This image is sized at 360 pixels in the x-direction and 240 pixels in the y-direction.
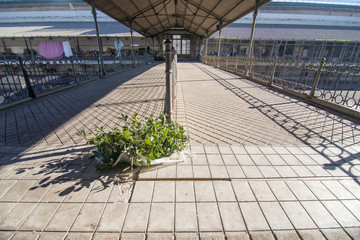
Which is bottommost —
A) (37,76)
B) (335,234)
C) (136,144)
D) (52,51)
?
(335,234)

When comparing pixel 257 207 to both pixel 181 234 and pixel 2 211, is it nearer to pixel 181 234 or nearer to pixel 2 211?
pixel 181 234

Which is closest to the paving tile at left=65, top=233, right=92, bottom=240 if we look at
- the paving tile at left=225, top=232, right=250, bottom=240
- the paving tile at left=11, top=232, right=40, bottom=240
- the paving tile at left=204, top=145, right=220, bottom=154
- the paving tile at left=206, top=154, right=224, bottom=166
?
the paving tile at left=11, top=232, right=40, bottom=240

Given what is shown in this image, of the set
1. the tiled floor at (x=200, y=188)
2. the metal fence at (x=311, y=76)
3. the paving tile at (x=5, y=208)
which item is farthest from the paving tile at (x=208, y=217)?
the metal fence at (x=311, y=76)

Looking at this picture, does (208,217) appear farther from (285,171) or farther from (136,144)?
(285,171)

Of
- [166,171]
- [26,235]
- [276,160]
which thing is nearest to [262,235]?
[166,171]

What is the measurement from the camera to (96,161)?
256 cm

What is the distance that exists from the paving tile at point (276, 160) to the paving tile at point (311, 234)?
1.06 metres

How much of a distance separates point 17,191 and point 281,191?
10.5 ft

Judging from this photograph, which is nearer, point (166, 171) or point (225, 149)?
point (166, 171)

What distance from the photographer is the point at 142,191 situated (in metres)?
2.07

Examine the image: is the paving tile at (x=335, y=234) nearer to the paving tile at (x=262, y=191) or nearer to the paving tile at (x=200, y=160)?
the paving tile at (x=262, y=191)

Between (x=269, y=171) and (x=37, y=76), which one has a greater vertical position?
(x=37, y=76)

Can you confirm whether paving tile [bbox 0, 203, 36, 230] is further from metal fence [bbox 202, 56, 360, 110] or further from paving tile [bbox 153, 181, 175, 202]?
metal fence [bbox 202, 56, 360, 110]

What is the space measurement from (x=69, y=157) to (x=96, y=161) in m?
0.50
